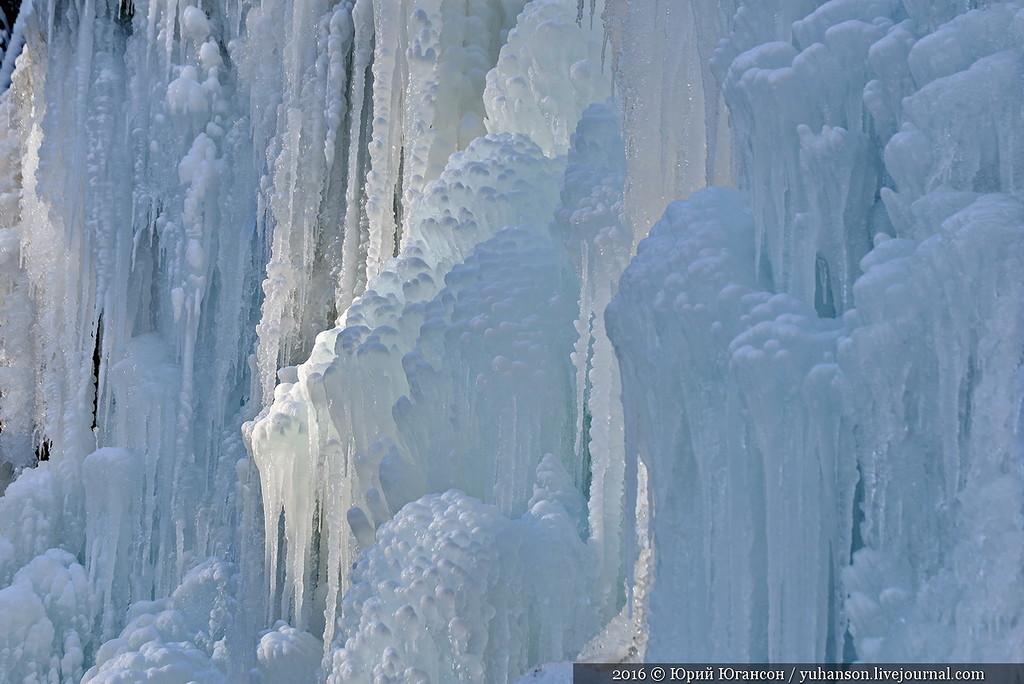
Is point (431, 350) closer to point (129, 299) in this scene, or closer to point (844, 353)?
point (844, 353)

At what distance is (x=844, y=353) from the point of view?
9.44ft

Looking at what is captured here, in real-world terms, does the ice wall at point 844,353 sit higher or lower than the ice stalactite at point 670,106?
lower

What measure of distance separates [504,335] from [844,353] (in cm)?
194

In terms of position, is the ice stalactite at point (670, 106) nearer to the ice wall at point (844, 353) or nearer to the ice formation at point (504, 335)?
the ice formation at point (504, 335)

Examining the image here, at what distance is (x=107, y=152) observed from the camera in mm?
7770

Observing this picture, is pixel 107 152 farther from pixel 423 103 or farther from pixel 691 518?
pixel 691 518

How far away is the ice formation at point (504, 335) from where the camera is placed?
9.27 ft

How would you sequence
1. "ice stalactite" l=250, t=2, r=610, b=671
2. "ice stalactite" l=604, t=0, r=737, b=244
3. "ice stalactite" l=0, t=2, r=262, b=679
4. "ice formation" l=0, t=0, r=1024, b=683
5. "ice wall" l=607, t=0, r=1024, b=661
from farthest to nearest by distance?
"ice stalactite" l=0, t=2, r=262, b=679
"ice stalactite" l=250, t=2, r=610, b=671
"ice stalactite" l=604, t=0, r=737, b=244
"ice formation" l=0, t=0, r=1024, b=683
"ice wall" l=607, t=0, r=1024, b=661

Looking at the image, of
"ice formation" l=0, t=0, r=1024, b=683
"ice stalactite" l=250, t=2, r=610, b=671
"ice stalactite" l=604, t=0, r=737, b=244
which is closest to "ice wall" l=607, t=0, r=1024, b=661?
"ice formation" l=0, t=0, r=1024, b=683

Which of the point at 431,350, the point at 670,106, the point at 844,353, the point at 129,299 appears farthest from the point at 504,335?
the point at 129,299

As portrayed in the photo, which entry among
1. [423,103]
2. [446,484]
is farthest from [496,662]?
[423,103]

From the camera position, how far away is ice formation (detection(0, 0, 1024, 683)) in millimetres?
2826

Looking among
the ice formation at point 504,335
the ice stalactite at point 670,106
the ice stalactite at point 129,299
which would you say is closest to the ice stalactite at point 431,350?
the ice formation at point 504,335

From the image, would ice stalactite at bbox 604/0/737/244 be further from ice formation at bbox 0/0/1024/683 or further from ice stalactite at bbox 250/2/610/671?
ice stalactite at bbox 250/2/610/671
